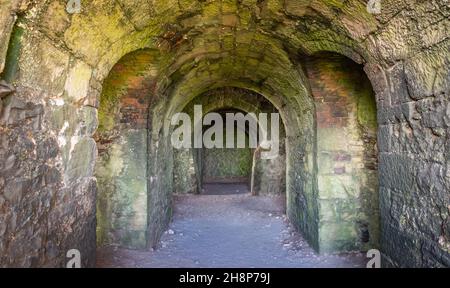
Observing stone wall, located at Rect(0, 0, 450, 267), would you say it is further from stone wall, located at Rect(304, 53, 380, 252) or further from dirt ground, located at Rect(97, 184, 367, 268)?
dirt ground, located at Rect(97, 184, 367, 268)

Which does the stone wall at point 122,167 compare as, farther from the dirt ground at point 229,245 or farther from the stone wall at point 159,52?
the stone wall at point 159,52

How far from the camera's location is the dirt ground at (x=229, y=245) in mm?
4367

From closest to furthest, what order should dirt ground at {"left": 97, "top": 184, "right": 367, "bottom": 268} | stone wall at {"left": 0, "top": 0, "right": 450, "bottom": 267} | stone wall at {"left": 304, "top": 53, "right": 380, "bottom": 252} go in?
stone wall at {"left": 0, "top": 0, "right": 450, "bottom": 267}
dirt ground at {"left": 97, "top": 184, "right": 367, "bottom": 268}
stone wall at {"left": 304, "top": 53, "right": 380, "bottom": 252}

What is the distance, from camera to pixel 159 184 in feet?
17.9

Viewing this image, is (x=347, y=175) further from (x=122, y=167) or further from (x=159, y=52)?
(x=122, y=167)

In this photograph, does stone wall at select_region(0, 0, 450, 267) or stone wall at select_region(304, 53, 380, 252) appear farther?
stone wall at select_region(304, 53, 380, 252)

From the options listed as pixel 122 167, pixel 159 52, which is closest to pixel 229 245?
pixel 122 167

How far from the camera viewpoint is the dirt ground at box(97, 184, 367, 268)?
14.3 ft

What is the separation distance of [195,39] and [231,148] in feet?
34.5

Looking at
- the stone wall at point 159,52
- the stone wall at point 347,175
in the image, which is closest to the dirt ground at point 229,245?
the stone wall at point 347,175

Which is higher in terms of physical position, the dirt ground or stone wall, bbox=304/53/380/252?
stone wall, bbox=304/53/380/252

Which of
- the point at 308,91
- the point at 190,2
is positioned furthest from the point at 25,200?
the point at 308,91

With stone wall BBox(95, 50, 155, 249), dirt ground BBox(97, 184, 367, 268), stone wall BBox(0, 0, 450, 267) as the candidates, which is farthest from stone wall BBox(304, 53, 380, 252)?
stone wall BBox(95, 50, 155, 249)
